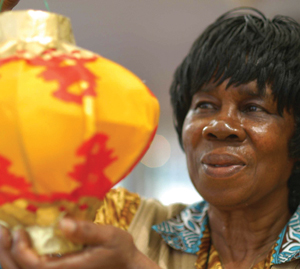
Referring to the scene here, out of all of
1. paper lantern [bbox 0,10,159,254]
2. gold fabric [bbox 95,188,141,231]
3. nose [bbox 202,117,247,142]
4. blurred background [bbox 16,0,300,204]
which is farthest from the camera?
blurred background [bbox 16,0,300,204]

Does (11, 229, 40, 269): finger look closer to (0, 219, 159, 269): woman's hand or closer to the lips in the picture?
(0, 219, 159, 269): woman's hand

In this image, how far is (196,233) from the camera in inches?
36.8

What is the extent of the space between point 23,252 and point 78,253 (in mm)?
53

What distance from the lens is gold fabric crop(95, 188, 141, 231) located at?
34.8 inches

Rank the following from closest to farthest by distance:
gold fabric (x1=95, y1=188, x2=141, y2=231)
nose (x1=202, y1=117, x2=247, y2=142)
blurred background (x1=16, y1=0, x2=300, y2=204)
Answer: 1. nose (x1=202, y1=117, x2=247, y2=142)
2. gold fabric (x1=95, y1=188, x2=141, y2=231)
3. blurred background (x1=16, y1=0, x2=300, y2=204)

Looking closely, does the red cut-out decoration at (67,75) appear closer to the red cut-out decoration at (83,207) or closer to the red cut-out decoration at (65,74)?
the red cut-out decoration at (65,74)

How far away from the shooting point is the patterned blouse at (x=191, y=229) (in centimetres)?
81

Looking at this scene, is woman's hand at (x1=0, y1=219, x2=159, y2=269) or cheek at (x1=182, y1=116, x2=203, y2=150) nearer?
woman's hand at (x1=0, y1=219, x2=159, y2=269)

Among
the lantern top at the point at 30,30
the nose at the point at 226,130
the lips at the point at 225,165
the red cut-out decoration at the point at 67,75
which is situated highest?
the lantern top at the point at 30,30

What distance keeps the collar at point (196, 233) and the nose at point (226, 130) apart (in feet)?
0.73

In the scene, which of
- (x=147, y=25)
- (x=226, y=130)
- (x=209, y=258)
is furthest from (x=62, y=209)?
(x=147, y=25)

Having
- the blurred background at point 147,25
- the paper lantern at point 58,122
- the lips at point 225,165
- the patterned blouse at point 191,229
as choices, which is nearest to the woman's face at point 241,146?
the lips at point 225,165

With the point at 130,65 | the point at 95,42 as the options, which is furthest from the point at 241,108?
the point at 130,65

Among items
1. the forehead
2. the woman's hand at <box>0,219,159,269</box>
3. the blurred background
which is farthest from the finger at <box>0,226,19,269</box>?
the blurred background
